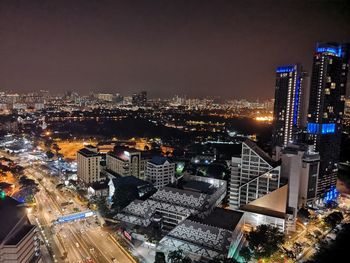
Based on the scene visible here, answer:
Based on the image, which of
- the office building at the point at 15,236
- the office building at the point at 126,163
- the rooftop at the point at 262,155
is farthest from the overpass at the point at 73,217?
the rooftop at the point at 262,155

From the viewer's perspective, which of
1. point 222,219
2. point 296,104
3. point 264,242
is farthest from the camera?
point 296,104

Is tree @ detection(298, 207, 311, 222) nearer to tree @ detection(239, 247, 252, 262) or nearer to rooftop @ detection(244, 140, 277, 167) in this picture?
rooftop @ detection(244, 140, 277, 167)

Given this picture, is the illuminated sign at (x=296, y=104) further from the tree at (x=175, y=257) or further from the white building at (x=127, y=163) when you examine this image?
the tree at (x=175, y=257)

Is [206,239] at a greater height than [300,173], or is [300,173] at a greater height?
[300,173]

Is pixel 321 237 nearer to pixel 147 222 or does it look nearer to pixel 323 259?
pixel 323 259

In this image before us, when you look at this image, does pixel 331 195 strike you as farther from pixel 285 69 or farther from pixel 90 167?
pixel 90 167

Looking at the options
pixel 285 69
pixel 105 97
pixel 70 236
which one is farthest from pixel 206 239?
pixel 105 97

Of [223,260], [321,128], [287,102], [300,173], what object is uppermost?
[287,102]
